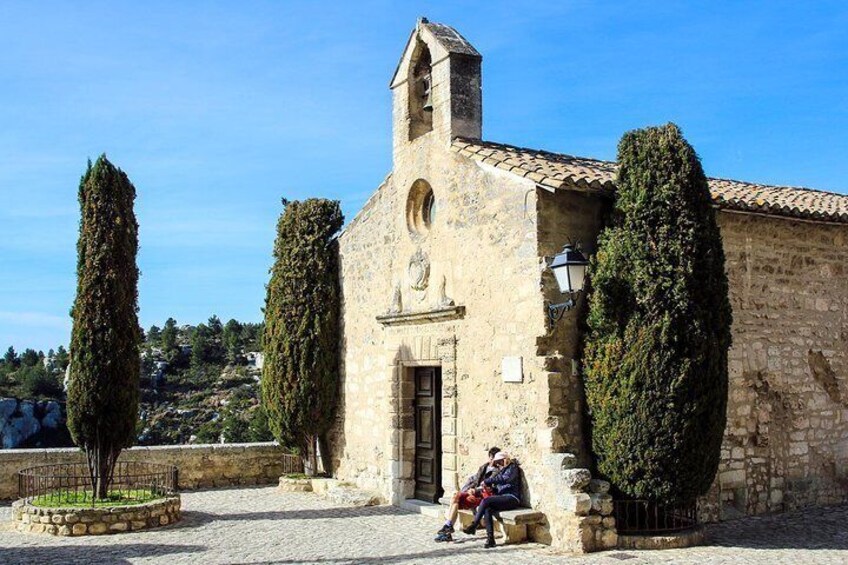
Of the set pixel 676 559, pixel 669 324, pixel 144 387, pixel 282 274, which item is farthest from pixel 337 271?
pixel 144 387

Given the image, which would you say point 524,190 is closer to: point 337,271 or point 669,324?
point 669,324

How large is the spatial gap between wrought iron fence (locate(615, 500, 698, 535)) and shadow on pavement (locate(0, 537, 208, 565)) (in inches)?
186

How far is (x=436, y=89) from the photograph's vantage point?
12289 mm

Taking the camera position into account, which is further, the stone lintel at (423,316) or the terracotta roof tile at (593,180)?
the stone lintel at (423,316)

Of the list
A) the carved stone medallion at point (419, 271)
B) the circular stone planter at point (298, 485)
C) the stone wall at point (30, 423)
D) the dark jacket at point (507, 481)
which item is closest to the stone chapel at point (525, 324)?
the carved stone medallion at point (419, 271)

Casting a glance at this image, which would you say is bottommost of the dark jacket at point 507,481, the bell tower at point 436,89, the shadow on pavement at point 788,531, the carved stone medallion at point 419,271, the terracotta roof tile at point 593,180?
the shadow on pavement at point 788,531

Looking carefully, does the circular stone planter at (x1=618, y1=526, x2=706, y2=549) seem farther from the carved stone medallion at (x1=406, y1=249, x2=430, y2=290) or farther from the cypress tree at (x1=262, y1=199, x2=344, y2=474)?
the cypress tree at (x1=262, y1=199, x2=344, y2=474)

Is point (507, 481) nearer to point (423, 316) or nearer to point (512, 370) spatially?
point (512, 370)

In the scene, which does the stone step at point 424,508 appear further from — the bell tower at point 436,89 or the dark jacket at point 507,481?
the bell tower at point 436,89

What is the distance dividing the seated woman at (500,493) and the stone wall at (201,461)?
6154 millimetres

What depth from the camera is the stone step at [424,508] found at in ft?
38.1

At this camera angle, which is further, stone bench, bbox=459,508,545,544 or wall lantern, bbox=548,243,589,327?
stone bench, bbox=459,508,545,544

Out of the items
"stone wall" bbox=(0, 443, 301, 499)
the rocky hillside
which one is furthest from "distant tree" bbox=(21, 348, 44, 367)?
"stone wall" bbox=(0, 443, 301, 499)

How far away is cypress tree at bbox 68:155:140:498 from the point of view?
11609mm
